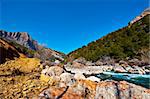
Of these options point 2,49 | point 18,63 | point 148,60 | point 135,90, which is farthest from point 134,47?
point 135,90

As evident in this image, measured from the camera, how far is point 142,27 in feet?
209

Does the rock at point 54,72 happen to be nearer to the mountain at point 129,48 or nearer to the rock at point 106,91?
the rock at point 106,91

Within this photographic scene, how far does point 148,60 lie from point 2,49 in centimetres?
2856

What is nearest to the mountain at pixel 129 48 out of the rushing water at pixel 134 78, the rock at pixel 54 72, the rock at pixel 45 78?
the rushing water at pixel 134 78

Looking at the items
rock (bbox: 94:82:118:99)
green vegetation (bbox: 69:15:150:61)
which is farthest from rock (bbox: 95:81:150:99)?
green vegetation (bbox: 69:15:150:61)

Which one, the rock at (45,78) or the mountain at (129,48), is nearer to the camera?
the rock at (45,78)

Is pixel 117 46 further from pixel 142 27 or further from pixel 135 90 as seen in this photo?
pixel 135 90

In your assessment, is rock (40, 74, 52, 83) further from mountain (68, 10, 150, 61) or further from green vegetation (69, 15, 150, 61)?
green vegetation (69, 15, 150, 61)

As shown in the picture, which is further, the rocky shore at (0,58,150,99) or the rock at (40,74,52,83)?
the rock at (40,74,52,83)

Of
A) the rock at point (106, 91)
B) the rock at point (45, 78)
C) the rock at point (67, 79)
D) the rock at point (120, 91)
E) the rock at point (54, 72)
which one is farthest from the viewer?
the rock at point (54, 72)

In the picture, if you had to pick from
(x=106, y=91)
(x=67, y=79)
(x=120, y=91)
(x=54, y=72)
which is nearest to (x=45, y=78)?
(x=54, y=72)

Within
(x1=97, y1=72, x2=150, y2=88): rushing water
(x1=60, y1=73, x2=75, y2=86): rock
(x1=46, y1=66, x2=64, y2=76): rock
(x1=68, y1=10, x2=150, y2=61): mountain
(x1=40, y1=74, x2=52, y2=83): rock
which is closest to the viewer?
(x1=60, y1=73, x2=75, y2=86): rock

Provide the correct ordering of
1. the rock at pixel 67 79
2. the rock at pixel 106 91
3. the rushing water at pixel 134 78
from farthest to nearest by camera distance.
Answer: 1. the rushing water at pixel 134 78
2. the rock at pixel 67 79
3. the rock at pixel 106 91

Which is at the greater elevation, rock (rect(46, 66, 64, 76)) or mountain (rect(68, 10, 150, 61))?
mountain (rect(68, 10, 150, 61))
